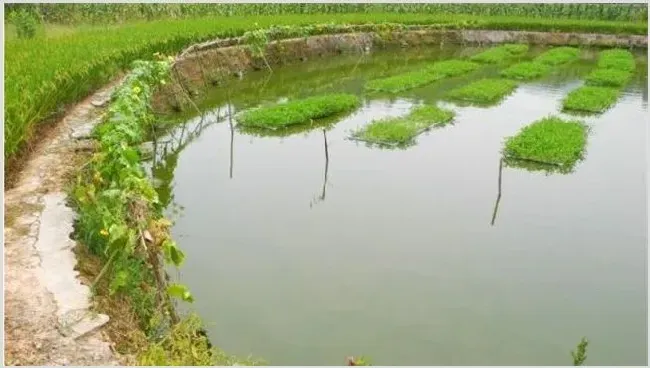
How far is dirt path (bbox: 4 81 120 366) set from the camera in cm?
395

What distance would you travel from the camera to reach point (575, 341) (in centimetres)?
529

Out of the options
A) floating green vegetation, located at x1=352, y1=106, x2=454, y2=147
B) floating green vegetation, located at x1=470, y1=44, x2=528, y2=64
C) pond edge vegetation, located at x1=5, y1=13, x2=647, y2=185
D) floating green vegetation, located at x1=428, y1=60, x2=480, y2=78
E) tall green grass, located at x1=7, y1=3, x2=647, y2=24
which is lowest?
floating green vegetation, located at x1=352, y1=106, x2=454, y2=147

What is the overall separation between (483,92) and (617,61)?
7.23 meters

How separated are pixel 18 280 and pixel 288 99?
34.1 ft

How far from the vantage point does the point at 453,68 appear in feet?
59.8

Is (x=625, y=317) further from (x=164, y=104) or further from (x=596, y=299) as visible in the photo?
(x=164, y=104)

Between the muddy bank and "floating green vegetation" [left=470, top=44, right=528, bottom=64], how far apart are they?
2.09m

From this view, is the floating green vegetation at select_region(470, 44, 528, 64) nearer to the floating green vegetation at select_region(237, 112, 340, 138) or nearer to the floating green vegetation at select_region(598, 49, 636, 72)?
the floating green vegetation at select_region(598, 49, 636, 72)

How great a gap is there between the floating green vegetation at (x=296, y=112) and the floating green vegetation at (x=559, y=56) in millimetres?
9149

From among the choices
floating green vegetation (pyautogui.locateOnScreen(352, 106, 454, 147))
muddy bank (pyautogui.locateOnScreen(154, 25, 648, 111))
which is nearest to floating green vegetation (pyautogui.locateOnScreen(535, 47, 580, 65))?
muddy bank (pyautogui.locateOnScreen(154, 25, 648, 111))

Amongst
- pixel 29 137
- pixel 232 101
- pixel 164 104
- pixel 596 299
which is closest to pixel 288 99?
pixel 232 101

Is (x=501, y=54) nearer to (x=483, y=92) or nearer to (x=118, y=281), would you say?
(x=483, y=92)

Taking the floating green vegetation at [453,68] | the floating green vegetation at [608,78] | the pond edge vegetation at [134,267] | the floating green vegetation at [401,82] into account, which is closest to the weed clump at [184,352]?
the pond edge vegetation at [134,267]

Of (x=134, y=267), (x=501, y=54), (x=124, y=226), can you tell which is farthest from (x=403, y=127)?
(x=501, y=54)
